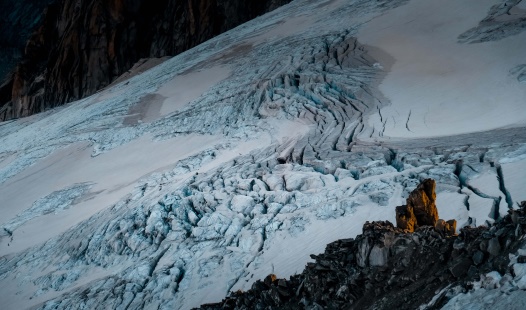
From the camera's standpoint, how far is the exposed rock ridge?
2.88 m

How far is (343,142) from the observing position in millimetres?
6809

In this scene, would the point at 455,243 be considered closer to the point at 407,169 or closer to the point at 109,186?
the point at 407,169

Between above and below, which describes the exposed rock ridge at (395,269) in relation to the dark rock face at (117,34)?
below

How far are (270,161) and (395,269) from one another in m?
3.58

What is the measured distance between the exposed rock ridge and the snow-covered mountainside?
0.90 m

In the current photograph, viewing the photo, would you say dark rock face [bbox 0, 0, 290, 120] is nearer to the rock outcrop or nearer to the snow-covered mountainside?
the snow-covered mountainside

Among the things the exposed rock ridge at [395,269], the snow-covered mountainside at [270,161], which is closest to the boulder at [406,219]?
the exposed rock ridge at [395,269]

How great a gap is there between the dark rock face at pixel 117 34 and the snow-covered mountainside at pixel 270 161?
8416 millimetres

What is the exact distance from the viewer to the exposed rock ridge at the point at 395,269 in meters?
2.88

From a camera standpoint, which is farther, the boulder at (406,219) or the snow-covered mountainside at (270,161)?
the snow-covered mountainside at (270,161)

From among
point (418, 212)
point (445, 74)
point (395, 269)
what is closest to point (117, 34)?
point (445, 74)

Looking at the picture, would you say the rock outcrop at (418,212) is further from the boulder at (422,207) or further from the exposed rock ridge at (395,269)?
the exposed rock ridge at (395,269)

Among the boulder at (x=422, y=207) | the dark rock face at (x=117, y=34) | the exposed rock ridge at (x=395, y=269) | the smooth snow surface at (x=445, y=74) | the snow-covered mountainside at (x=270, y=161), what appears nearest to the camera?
the exposed rock ridge at (x=395, y=269)

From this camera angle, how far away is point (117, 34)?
2042 cm
